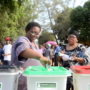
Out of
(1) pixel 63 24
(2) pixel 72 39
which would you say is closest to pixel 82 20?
(1) pixel 63 24

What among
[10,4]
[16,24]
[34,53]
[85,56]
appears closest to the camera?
[34,53]

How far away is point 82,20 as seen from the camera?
69.3 ft

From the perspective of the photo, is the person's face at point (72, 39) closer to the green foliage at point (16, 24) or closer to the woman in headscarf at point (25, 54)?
the woman in headscarf at point (25, 54)

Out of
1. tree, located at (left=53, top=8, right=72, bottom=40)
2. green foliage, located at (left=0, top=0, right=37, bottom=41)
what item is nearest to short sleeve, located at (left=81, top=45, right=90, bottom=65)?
green foliage, located at (left=0, top=0, right=37, bottom=41)

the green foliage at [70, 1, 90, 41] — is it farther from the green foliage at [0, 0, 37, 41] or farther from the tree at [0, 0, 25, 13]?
the tree at [0, 0, 25, 13]

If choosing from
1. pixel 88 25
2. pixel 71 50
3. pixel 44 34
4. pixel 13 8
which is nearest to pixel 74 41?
pixel 71 50

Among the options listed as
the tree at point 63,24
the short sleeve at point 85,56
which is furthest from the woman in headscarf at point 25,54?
the tree at point 63,24

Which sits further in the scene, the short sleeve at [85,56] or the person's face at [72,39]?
the person's face at [72,39]

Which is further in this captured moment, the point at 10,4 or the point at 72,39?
the point at 10,4

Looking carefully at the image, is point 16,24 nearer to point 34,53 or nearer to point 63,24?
point 63,24

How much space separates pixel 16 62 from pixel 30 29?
0.52 metres

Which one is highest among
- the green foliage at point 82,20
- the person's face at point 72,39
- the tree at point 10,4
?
the green foliage at point 82,20

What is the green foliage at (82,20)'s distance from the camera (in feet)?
68.8

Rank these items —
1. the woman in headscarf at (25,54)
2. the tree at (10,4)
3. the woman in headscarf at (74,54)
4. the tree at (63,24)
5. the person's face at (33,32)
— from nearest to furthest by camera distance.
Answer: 1. the woman in headscarf at (25,54)
2. the person's face at (33,32)
3. the woman in headscarf at (74,54)
4. the tree at (10,4)
5. the tree at (63,24)
